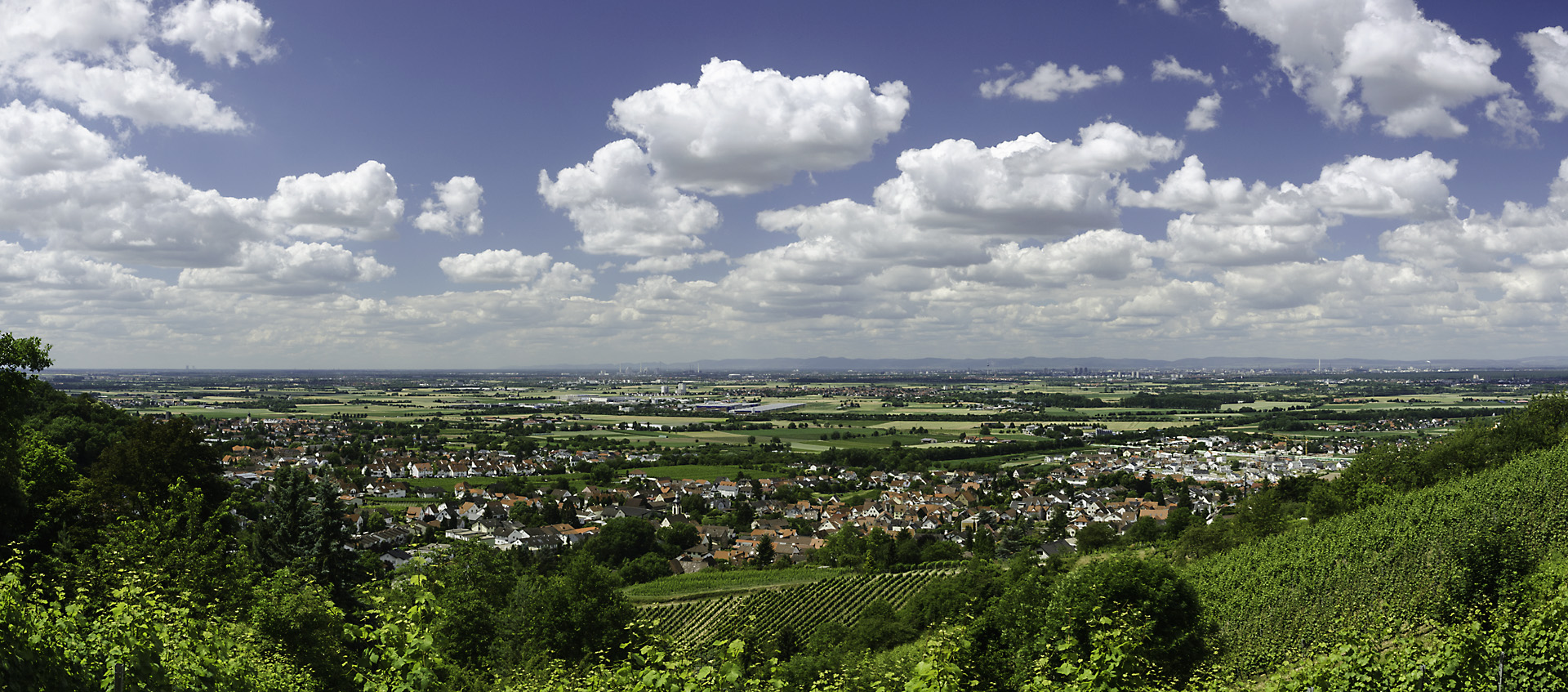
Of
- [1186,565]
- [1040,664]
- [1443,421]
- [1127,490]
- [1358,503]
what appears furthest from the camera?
[1443,421]

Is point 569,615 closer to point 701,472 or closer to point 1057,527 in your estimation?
point 1057,527

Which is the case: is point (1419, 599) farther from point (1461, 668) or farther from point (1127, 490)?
point (1127, 490)

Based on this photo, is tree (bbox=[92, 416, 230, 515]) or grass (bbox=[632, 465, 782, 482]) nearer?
tree (bbox=[92, 416, 230, 515])

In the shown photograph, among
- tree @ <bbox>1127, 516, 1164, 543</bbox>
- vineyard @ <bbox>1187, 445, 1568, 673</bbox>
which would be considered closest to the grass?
tree @ <bbox>1127, 516, 1164, 543</bbox>

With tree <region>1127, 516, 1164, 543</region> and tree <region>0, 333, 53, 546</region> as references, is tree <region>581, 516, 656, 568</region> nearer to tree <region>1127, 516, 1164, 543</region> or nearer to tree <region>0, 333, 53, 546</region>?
tree <region>1127, 516, 1164, 543</region>

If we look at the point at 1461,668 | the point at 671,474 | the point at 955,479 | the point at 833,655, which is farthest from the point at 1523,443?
the point at 671,474

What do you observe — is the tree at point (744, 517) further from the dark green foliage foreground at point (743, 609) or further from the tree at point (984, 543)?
the dark green foliage foreground at point (743, 609)
